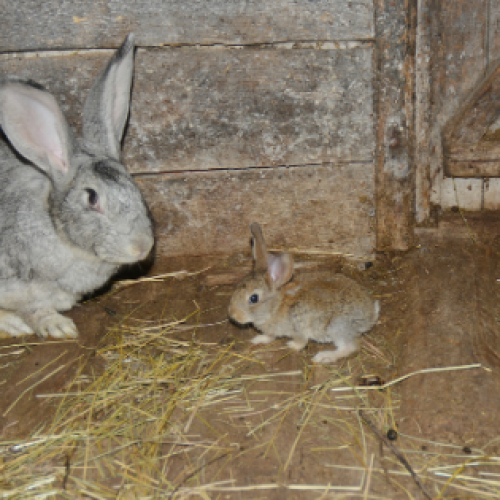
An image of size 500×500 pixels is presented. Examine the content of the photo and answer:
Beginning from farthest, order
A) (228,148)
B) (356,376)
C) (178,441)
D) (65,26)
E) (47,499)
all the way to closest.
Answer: (228,148), (65,26), (356,376), (178,441), (47,499)

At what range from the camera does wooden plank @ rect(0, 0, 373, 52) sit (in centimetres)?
332

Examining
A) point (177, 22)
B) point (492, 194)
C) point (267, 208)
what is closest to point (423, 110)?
point (492, 194)

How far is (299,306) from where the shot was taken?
3199 millimetres

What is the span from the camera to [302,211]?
388 cm

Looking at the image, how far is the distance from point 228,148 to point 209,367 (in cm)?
139

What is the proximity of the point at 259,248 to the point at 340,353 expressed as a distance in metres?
0.71

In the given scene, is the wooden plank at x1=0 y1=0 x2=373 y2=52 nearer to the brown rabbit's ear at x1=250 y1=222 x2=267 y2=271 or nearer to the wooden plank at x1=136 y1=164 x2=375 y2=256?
the wooden plank at x1=136 y1=164 x2=375 y2=256

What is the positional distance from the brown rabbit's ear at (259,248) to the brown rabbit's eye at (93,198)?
820 mm

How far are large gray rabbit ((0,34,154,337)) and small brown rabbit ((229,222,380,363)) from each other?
0.61 meters

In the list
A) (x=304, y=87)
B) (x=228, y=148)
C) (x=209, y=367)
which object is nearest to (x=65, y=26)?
(x=228, y=148)

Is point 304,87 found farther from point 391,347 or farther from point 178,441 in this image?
point 178,441

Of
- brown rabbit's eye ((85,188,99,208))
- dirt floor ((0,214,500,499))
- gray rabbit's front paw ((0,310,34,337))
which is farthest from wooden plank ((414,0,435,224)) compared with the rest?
gray rabbit's front paw ((0,310,34,337))

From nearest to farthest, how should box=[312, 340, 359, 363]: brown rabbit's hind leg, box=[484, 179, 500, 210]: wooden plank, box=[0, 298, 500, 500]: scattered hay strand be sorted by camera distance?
box=[0, 298, 500, 500]: scattered hay strand < box=[312, 340, 359, 363]: brown rabbit's hind leg < box=[484, 179, 500, 210]: wooden plank

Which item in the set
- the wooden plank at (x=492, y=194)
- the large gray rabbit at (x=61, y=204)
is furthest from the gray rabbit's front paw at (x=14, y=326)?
the wooden plank at (x=492, y=194)
